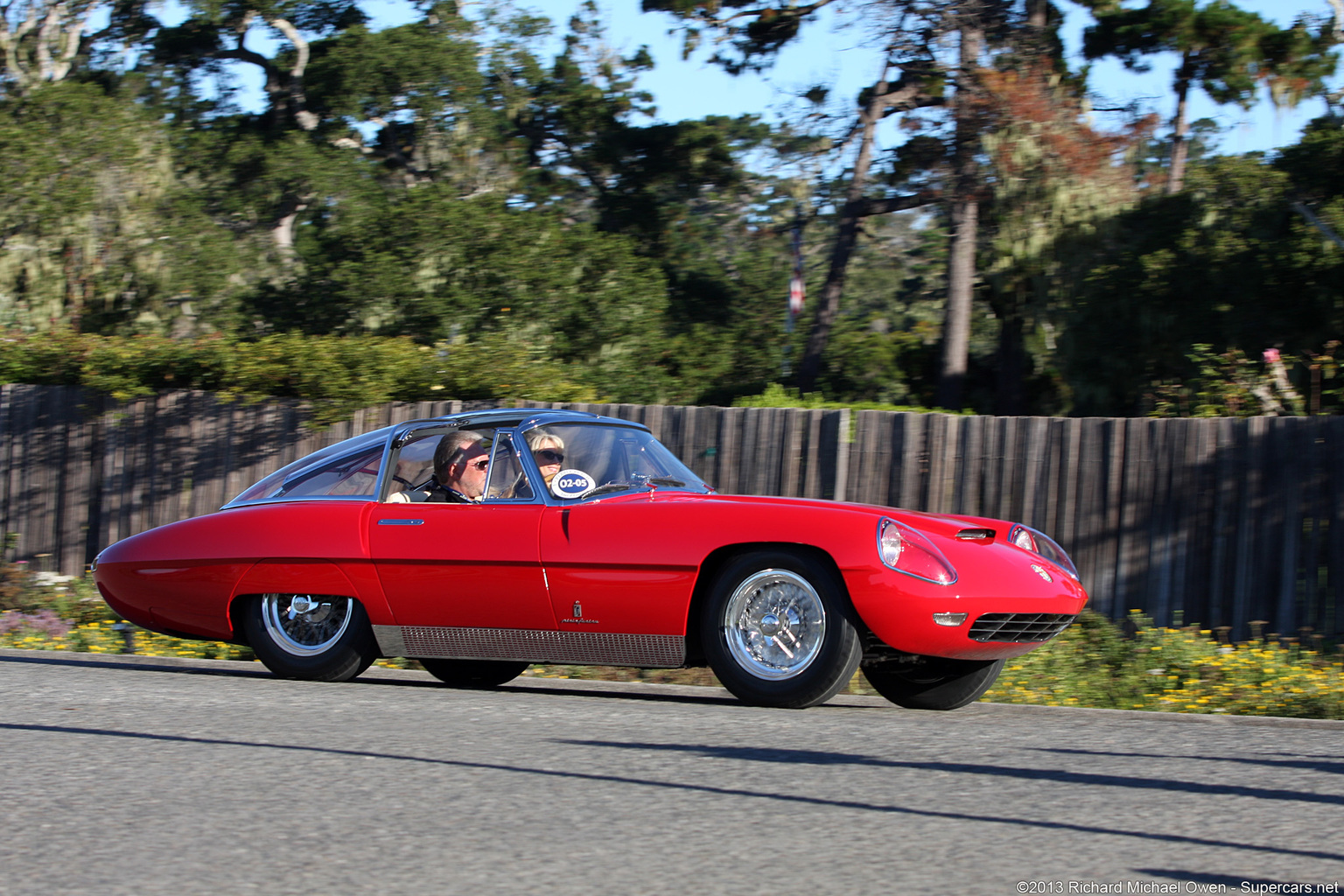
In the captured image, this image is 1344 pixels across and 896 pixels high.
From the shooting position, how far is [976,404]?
2655 cm

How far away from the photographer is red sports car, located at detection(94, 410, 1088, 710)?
594 cm

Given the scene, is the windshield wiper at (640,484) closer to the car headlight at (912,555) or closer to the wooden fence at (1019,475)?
the car headlight at (912,555)

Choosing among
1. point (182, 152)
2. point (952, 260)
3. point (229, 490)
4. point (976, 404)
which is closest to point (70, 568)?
point (229, 490)

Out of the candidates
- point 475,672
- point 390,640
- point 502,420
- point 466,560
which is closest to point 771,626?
point 466,560

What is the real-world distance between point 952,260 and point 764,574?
59.7 feet

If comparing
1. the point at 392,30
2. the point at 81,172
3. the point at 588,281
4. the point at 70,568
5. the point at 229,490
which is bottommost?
the point at 70,568

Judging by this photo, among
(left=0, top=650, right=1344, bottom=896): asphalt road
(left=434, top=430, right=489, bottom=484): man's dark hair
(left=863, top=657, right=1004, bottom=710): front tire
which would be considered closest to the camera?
(left=0, top=650, right=1344, bottom=896): asphalt road

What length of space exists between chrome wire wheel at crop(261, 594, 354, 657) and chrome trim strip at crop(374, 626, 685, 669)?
0.35 meters

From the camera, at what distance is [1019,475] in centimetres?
1084

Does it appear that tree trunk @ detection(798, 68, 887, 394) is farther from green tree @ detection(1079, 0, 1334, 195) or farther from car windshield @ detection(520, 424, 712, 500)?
car windshield @ detection(520, 424, 712, 500)

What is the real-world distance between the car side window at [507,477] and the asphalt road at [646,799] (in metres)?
1.11

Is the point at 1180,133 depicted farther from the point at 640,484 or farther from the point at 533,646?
the point at 533,646

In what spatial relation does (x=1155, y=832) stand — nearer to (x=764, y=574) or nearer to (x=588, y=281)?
(x=764, y=574)

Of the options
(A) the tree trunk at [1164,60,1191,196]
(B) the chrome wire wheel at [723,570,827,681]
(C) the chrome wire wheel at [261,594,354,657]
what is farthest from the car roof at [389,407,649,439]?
(A) the tree trunk at [1164,60,1191,196]
